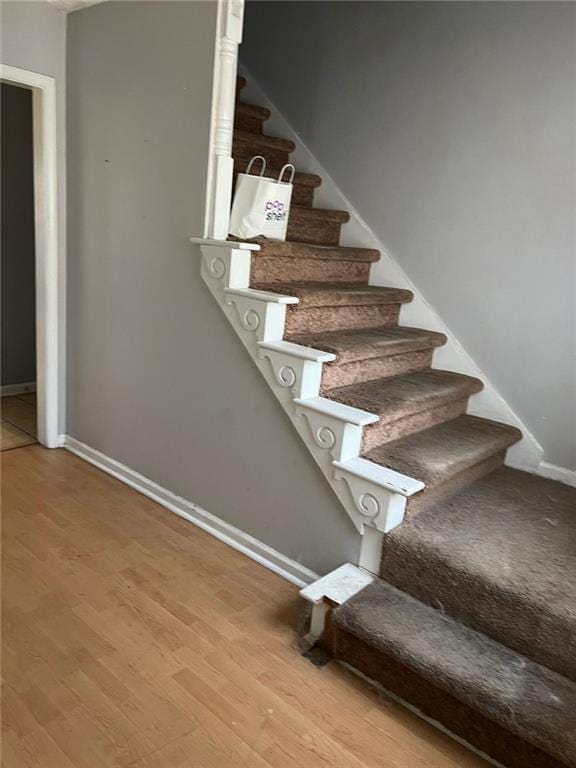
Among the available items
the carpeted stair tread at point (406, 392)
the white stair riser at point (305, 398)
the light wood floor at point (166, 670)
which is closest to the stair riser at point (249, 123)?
the white stair riser at point (305, 398)

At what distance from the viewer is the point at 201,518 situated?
246cm

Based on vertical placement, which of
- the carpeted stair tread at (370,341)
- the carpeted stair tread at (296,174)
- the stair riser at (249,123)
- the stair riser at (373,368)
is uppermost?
the stair riser at (249,123)

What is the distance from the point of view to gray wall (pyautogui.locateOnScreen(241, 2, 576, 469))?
2.27m

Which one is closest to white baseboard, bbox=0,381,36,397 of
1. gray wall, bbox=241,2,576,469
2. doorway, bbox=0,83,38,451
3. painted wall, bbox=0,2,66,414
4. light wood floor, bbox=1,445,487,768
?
doorway, bbox=0,83,38,451

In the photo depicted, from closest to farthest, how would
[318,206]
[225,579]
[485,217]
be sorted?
[225,579] → [485,217] → [318,206]

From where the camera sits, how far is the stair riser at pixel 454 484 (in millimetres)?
1913

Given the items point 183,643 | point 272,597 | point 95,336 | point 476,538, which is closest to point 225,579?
point 272,597

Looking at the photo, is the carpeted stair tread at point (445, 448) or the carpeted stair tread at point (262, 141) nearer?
the carpeted stair tread at point (445, 448)

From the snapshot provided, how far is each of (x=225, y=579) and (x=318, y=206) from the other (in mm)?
1952

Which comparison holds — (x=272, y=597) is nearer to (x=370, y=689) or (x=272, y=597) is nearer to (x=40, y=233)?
(x=370, y=689)

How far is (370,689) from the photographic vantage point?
168cm

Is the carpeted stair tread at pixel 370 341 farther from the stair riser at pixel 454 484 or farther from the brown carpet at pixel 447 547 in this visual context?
the stair riser at pixel 454 484

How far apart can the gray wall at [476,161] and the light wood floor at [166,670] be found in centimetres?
135

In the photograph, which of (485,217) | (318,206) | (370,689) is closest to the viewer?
(370,689)
